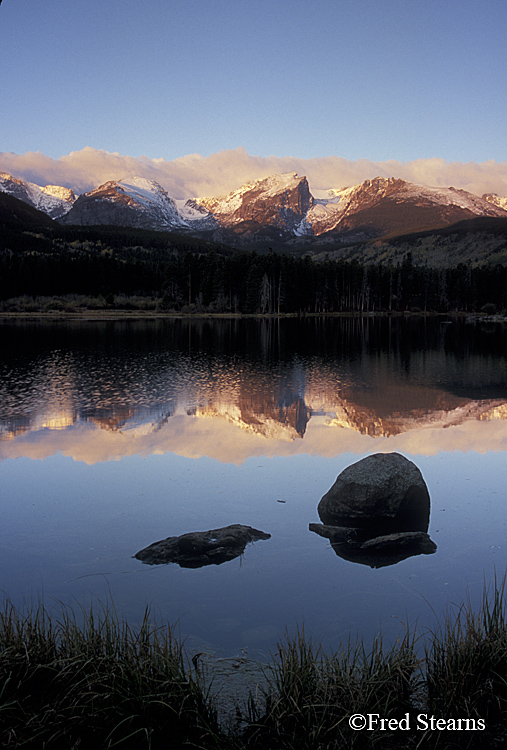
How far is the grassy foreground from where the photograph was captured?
483 centimetres

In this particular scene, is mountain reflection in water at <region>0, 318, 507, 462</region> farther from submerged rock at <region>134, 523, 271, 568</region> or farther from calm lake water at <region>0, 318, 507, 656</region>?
submerged rock at <region>134, 523, 271, 568</region>

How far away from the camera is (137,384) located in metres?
28.7

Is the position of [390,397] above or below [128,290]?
below

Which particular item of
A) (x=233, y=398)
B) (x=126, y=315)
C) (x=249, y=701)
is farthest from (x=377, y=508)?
(x=126, y=315)

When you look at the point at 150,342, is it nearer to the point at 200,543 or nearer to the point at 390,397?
the point at 390,397

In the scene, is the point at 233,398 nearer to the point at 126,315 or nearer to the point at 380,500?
the point at 380,500

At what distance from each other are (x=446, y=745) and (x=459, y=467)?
35.9 feet

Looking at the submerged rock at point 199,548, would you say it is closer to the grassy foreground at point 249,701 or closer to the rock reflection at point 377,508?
the rock reflection at point 377,508

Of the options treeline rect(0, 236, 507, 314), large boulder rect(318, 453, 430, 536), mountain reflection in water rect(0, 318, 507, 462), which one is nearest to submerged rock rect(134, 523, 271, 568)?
large boulder rect(318, 453, 430, 536)

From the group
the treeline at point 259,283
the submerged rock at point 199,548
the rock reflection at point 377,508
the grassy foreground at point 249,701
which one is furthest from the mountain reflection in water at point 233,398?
the treeline at point 259,283

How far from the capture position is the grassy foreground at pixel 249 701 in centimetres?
483

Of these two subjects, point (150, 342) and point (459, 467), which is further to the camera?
point (150, 342)

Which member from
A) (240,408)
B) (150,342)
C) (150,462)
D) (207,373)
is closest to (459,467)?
(150,462)

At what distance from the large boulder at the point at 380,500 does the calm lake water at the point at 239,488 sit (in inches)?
16.0
